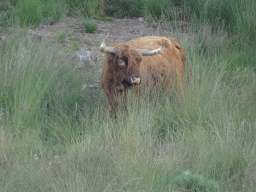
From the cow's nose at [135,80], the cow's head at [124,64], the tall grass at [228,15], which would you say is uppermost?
the tall grass at [228,15]

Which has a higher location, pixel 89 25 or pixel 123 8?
pixel 123 8

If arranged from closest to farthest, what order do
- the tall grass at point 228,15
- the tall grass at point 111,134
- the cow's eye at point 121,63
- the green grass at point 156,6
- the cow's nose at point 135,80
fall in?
the tall grass at point 111,134, the cow's nose at point 135,80, the cow's eye at point 121,63, the tall grass at point 228,15, the green grass at point 156,6

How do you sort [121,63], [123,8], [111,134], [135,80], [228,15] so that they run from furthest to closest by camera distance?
[123,8], [228,15], [121,63], [135,80], [111,134]

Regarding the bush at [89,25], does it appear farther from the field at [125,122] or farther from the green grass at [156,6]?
the green grass at [156,6]

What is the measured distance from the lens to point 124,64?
4.79 meters

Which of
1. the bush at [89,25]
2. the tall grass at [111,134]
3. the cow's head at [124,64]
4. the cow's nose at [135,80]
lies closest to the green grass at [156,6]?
the bush at [89,25]

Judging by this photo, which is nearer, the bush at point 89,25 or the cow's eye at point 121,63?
the cow's eye at point 121,63

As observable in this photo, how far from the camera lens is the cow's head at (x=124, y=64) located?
4711 millimetres

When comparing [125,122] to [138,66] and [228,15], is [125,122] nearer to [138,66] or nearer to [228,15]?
[138,66]

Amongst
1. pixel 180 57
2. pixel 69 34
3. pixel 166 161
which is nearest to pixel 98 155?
pixel 166 161

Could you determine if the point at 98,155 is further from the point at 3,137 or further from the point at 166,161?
the point at 3,137

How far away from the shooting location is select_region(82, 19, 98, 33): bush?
883 cm

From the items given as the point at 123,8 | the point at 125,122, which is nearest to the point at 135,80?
the point at 125,122

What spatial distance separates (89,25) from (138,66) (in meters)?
4.40
